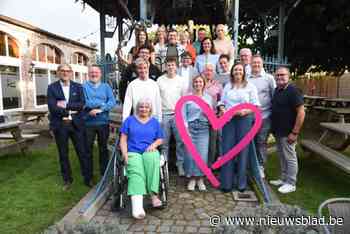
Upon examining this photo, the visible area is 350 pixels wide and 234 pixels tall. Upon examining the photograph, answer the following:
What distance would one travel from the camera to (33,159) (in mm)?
6801

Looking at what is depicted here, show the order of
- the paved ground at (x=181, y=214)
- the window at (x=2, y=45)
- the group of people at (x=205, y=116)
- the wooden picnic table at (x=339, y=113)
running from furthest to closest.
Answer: the window at (x=2, y=45) < the wooden picnic table at (x=339, y=113) < the group of people at (x=205, y=116) < the paved ground at (x=181, y=214)

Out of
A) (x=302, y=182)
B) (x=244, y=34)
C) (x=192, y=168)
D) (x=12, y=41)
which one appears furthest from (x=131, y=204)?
(x=12, y=41)

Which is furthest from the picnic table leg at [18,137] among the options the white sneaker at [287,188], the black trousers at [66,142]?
the white sneaker at [287,188]

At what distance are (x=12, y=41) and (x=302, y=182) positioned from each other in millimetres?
14383

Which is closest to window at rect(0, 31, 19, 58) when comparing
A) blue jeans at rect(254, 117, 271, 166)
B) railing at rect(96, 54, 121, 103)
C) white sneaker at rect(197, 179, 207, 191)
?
railing at rect(96, 54, 121, 103)

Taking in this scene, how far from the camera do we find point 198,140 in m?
4.42

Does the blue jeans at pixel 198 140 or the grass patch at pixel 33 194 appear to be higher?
the blue jeans at pixel 198 140

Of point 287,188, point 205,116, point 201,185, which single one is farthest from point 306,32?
point 201,185

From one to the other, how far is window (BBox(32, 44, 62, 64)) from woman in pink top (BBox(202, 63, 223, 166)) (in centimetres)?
1415

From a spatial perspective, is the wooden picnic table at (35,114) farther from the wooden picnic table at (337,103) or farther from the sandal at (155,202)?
the wooden picnic table at (337,103)

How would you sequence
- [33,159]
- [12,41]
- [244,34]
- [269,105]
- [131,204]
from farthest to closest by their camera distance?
[12,41] → [244,34] → [33,159] → [269,105] → [131,204]

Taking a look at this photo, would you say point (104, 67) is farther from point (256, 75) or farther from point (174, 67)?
point (256, 75)

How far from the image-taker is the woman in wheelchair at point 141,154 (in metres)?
3.64

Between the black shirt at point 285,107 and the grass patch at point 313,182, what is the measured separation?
3.08 ft
